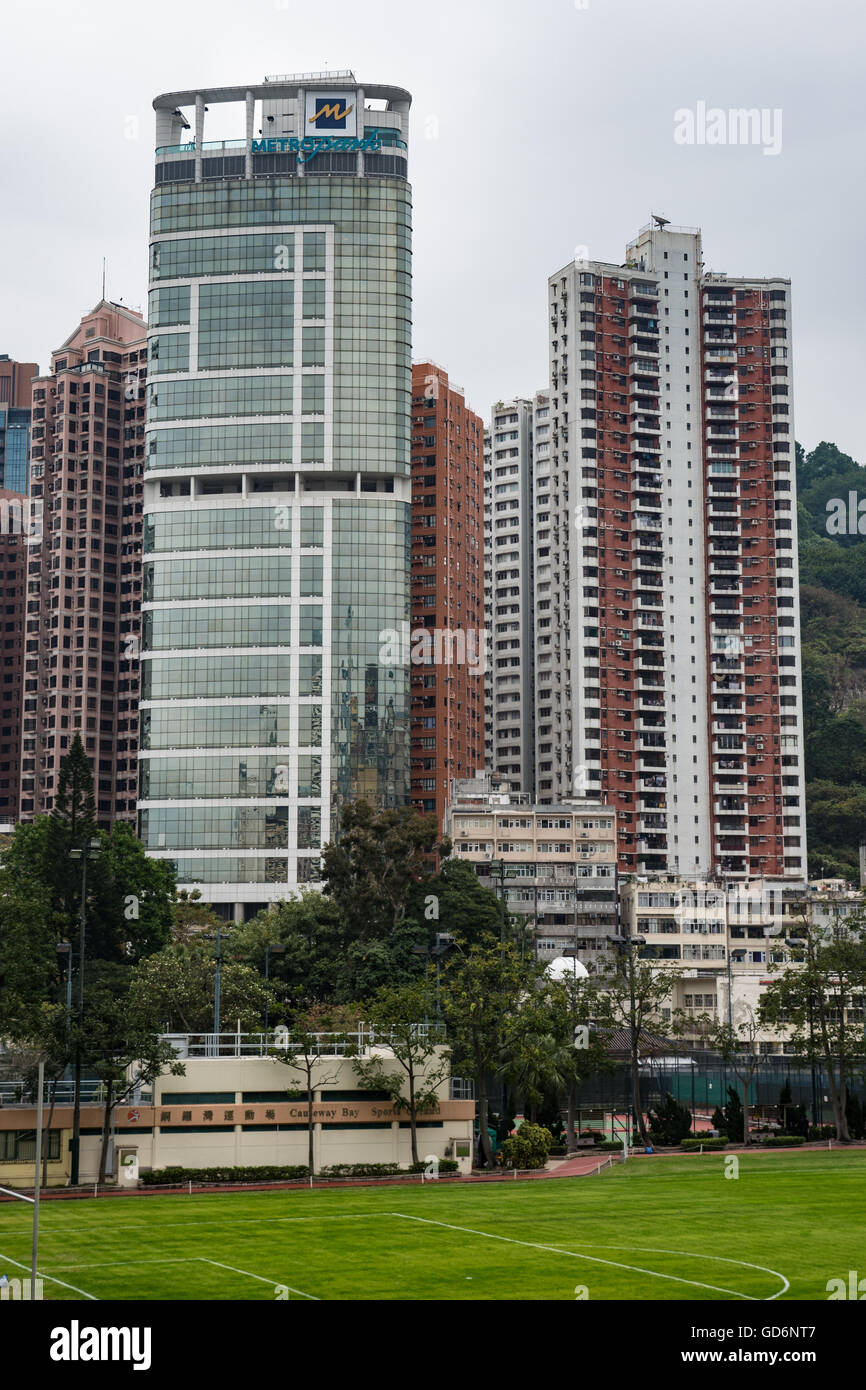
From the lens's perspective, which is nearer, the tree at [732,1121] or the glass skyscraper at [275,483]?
the tree at [732,1121]

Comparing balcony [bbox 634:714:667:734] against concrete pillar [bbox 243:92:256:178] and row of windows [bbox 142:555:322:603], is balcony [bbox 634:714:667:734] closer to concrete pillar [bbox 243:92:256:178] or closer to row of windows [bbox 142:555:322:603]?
row of windows [bbox 142:555:322:603]

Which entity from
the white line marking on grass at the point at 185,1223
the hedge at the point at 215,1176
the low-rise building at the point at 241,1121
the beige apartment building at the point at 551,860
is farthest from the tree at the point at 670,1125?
the beige apartment building at the point at 551,860

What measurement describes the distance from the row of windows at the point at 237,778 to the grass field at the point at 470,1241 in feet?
323

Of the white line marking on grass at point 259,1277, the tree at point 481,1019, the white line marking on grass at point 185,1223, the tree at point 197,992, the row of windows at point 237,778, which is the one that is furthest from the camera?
the row of windows at point 237,778

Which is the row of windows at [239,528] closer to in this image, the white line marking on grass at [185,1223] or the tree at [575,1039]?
the tree at [575,1039]

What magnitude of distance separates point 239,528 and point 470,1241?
130 m

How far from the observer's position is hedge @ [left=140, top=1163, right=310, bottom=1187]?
2891 inches

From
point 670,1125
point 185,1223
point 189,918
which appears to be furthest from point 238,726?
point 185,1223

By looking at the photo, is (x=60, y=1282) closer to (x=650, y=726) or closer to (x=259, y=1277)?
(x=259, y=1277)

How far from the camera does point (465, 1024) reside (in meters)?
81.2

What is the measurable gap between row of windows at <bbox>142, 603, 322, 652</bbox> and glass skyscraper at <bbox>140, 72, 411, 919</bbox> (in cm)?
19

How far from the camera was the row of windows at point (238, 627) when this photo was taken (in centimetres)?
17212
